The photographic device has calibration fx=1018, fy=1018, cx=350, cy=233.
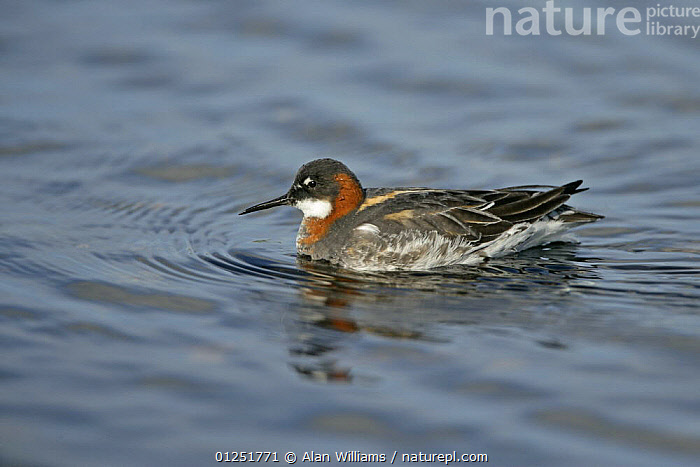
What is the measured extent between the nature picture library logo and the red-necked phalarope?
558 centimetres

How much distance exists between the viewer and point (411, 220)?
9.62m

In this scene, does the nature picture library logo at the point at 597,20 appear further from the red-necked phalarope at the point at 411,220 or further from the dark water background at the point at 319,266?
the red-necked phalarope at the point at 411,220

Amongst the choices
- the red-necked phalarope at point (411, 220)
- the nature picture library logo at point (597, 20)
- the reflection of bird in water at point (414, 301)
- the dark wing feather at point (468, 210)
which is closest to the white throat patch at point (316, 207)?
the red-necked phalarope at point (411, 220)

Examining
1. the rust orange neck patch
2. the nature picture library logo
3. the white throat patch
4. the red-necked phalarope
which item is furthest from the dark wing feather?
the nature picture library logo

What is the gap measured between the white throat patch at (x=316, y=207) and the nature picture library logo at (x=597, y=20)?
622 cm

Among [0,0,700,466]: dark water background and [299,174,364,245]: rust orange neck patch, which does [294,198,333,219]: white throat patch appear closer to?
[299,174,364,245]: rust orange neck patch

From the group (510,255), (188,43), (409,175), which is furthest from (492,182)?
(188,43)

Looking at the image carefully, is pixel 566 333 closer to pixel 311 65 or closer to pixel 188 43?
pixel 311 65

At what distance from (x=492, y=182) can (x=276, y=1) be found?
5.96 meters

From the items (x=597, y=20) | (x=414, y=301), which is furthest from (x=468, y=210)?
(x=597, y=20)

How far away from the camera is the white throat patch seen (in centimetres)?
982

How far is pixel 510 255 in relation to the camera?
10.0 metres

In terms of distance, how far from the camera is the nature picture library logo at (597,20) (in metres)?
14.8

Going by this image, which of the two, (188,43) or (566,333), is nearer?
(566,333)
